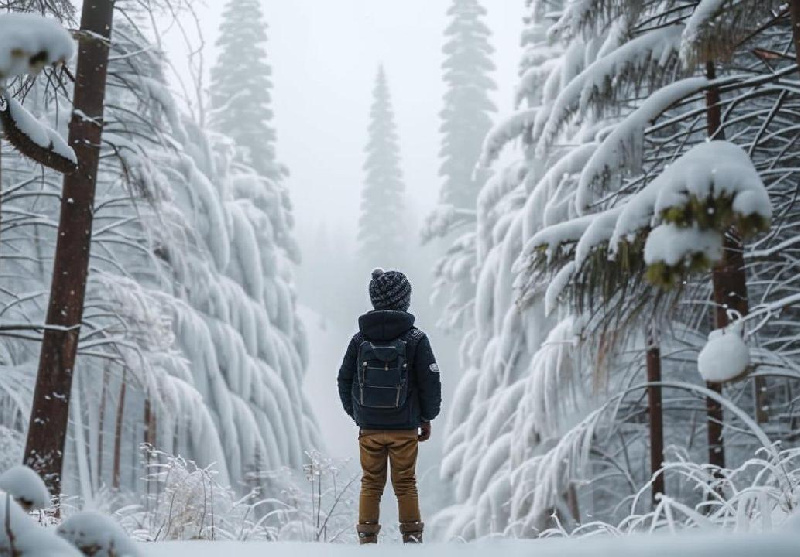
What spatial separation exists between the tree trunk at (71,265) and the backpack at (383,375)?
335 centimetres

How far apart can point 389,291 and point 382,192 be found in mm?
46025

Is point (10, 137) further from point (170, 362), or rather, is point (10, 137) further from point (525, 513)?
point (170, 362)

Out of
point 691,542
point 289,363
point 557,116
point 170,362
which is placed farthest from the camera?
point 289,363

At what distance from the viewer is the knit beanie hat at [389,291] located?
16.1ft

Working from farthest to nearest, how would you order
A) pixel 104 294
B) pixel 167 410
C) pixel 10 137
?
pixel 104 294 → pixel 167 410 → pixel 10 137

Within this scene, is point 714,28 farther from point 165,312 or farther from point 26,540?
point 165,312

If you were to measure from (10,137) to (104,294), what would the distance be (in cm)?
870

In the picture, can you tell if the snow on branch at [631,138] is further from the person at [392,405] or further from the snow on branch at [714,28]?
the person at [392,405]

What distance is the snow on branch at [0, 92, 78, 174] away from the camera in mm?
3297

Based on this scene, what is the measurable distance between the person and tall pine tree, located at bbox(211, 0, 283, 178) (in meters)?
25.1

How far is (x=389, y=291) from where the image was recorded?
4.90 metres

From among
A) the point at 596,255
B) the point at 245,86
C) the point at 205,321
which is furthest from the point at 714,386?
the point at 245,86

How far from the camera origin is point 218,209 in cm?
1538

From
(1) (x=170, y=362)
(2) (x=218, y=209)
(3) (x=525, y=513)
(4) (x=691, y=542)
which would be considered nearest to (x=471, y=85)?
(2) (x=218, y=209)
